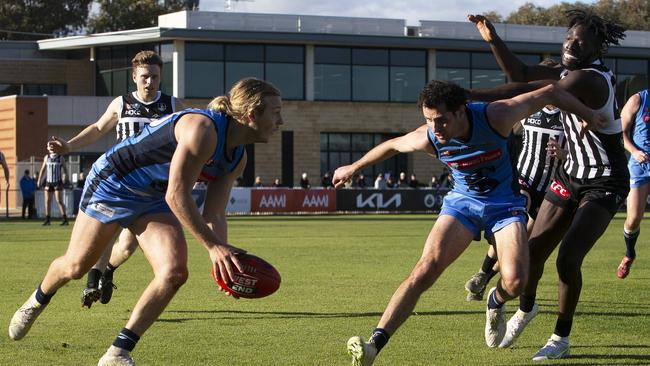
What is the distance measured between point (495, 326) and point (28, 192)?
30.0 m

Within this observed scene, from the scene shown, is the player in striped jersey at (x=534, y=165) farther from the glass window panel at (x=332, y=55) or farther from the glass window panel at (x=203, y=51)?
the glass window panel at (x=332, y=55)

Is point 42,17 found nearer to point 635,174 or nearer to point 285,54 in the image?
point 285,54

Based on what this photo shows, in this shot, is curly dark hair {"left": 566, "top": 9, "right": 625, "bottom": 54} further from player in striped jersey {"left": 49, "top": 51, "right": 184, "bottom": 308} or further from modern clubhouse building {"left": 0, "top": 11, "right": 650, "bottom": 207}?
modern clubhouse building {"left": 0, "top": 11, "right": 650, "bottom": 207}

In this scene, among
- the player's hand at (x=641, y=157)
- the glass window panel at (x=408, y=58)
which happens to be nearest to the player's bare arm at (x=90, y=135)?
the player's hand at (x=641, y=157)

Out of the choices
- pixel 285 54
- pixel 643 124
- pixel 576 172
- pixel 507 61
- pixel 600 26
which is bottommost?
pixel 576 172

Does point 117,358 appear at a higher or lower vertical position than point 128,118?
lower

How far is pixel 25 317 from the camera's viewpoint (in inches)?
341

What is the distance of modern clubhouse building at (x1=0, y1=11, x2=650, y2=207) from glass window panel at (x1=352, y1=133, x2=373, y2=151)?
7cm

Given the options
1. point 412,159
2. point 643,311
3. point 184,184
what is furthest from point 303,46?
point 184,184

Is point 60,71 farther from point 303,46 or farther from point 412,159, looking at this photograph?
point 412,159

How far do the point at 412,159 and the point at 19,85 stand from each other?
21.5 metres

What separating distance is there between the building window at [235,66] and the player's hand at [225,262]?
47.3 meters

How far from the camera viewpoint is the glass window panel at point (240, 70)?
55.1m

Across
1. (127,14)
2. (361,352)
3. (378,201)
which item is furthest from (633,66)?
(361,352)
